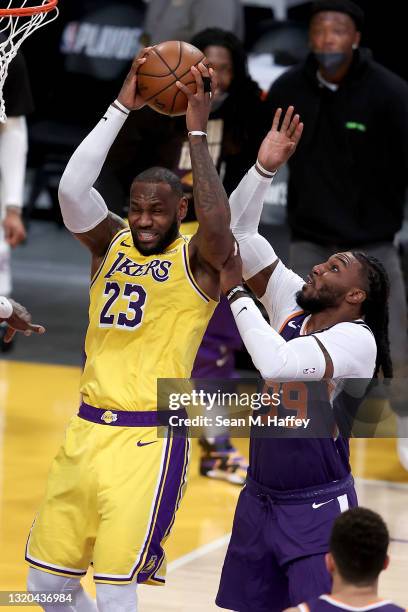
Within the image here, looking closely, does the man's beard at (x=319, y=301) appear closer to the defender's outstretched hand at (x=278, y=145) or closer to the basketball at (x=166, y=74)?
the defender's outstretched hand at (x=278, y=145)

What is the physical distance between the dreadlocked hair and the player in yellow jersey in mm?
592

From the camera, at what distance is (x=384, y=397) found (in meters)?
8.08

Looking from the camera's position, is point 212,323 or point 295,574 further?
point 212,323

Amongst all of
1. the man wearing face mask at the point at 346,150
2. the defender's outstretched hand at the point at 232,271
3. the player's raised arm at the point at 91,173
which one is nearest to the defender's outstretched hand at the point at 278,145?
the defender's outstretched hand at the point at 232,271

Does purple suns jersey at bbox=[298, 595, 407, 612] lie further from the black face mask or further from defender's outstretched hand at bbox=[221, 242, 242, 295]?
the black face mask

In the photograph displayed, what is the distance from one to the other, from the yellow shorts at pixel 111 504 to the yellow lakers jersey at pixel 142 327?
0.15 metres

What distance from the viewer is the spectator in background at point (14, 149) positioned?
9.45 meters

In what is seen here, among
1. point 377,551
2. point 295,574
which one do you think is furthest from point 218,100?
point 377,551

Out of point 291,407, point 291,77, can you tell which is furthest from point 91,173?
point 291,77

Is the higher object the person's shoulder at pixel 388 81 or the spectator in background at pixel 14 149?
the person's shoulder at pixel 388 81

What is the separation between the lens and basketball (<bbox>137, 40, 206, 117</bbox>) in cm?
556

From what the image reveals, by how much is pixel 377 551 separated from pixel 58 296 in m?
9.32

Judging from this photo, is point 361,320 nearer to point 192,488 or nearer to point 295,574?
point 295,574

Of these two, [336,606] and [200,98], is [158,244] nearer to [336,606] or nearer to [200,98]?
[200,98]
